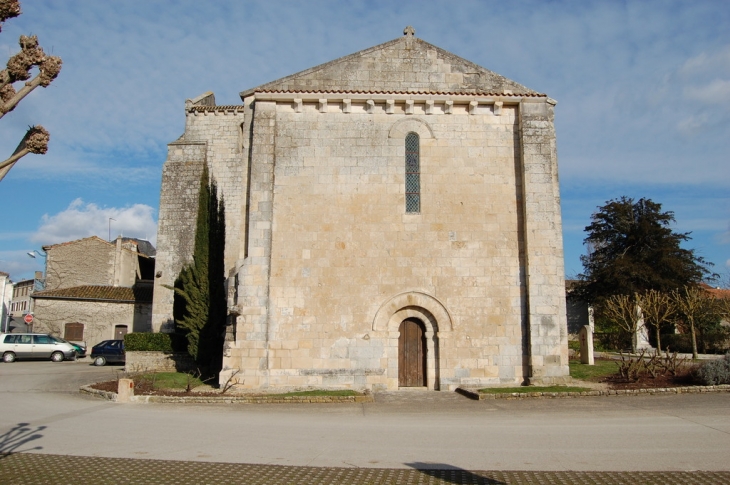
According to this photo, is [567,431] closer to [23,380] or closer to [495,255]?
[495,255]

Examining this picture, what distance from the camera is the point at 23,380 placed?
60.9 feet

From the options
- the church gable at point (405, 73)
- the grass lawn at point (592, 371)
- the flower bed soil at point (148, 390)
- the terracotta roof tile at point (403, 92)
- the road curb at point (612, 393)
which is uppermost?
the church gable at point (405, 73)

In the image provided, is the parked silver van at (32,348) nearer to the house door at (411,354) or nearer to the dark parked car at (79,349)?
the dark parked car at (79,349)

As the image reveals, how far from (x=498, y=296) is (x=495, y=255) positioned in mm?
1136

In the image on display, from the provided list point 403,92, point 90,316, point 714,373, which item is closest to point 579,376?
point 714,373

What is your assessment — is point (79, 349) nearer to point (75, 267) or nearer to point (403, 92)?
point (75, 267)

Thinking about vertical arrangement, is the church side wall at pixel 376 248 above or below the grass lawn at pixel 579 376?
above

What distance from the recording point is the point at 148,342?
813 inches

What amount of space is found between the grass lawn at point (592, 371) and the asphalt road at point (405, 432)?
289 cm

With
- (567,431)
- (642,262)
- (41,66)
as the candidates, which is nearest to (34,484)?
(41,66)

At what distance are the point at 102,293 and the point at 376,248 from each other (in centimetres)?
2193

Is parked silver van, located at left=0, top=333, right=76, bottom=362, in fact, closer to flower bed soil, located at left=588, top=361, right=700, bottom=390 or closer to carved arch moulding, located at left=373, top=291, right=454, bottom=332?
carved arch moulding, located at left=373, top=291, right=454, bottom=332

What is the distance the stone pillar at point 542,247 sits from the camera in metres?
14.8

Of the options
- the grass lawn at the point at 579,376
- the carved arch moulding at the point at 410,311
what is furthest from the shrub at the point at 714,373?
the carved arch moulding at the point at 410,311
